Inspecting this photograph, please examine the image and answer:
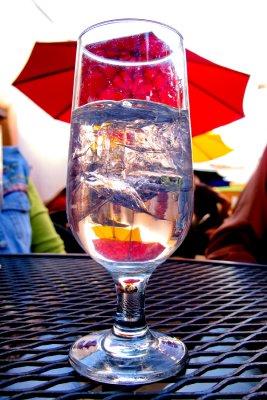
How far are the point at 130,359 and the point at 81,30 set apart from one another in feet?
6.11

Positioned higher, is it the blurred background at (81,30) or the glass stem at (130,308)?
the blurred background at (81,30)

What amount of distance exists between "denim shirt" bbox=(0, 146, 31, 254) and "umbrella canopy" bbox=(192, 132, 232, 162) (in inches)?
88.2

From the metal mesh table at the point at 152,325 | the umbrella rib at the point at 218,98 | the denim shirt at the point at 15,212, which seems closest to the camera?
the metal mesh table at the point at 152,325

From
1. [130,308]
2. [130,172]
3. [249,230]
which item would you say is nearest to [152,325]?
[130,308]

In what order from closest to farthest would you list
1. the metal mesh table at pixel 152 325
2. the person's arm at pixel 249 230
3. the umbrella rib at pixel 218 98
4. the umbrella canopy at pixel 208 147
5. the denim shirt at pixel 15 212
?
→ the metal mesh table at pixel 152 325, the person's arm at pixel 249 230, the denim shirt at pixel 15 212, the umbrella rib at pixel 218 98, the umbrella canopy at pixel 208 147

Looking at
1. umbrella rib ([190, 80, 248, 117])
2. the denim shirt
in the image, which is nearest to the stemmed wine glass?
the denim shirt

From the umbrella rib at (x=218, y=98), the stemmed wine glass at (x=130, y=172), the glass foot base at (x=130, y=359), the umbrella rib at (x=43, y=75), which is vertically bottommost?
the glass foot base at (x=130, y=359)

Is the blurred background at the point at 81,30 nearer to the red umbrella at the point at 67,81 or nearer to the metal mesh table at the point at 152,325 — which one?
the red umbrella at the point at 67,81

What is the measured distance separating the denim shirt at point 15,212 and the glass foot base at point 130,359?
64.4 inches

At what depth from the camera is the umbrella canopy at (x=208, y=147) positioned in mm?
4066

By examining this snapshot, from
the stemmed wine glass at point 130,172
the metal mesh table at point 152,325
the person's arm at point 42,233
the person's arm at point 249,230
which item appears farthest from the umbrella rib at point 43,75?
the stemmed wine glass at point 130,172

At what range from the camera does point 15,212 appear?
2.14 metres

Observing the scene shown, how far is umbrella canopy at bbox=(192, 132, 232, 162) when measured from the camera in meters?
4.07

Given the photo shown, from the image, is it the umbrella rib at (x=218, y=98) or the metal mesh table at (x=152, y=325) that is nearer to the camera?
the metal mesh table at (x=152, y=325)
